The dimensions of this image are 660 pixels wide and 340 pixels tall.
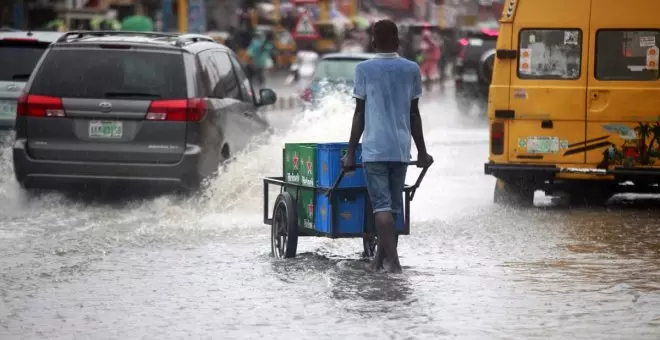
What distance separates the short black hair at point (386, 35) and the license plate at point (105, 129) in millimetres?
4490

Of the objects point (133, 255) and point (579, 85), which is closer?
point (133, 255)

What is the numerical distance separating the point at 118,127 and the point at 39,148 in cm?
75

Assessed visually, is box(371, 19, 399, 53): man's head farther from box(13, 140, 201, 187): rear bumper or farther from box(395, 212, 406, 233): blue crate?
box(13, 140, 201, 187): rear bumper

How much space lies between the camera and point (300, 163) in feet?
37.2

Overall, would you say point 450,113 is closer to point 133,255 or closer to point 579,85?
point 579,85

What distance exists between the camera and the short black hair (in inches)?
417

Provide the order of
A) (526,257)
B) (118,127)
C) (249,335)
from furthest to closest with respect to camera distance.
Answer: (118,127), (526,257), (249,335)

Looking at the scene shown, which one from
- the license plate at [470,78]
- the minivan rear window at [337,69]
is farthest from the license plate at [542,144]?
the license plate at [470,78]

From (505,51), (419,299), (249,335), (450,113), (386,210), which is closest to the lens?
(249,335)

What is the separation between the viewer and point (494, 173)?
15.6 metres

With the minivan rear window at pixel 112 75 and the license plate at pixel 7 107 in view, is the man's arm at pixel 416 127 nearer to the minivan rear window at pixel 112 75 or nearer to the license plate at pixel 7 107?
the minivan rear window at pixel 112 75

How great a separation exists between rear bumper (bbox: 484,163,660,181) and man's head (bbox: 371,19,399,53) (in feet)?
16.6

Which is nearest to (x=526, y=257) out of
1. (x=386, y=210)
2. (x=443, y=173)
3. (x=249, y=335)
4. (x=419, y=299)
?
(x=386, y=210)

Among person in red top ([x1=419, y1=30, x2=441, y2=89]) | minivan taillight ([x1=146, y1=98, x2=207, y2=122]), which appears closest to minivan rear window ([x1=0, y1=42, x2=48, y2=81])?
minivan taillight ([x1=146, y1=98, x2=207, y2=122])
